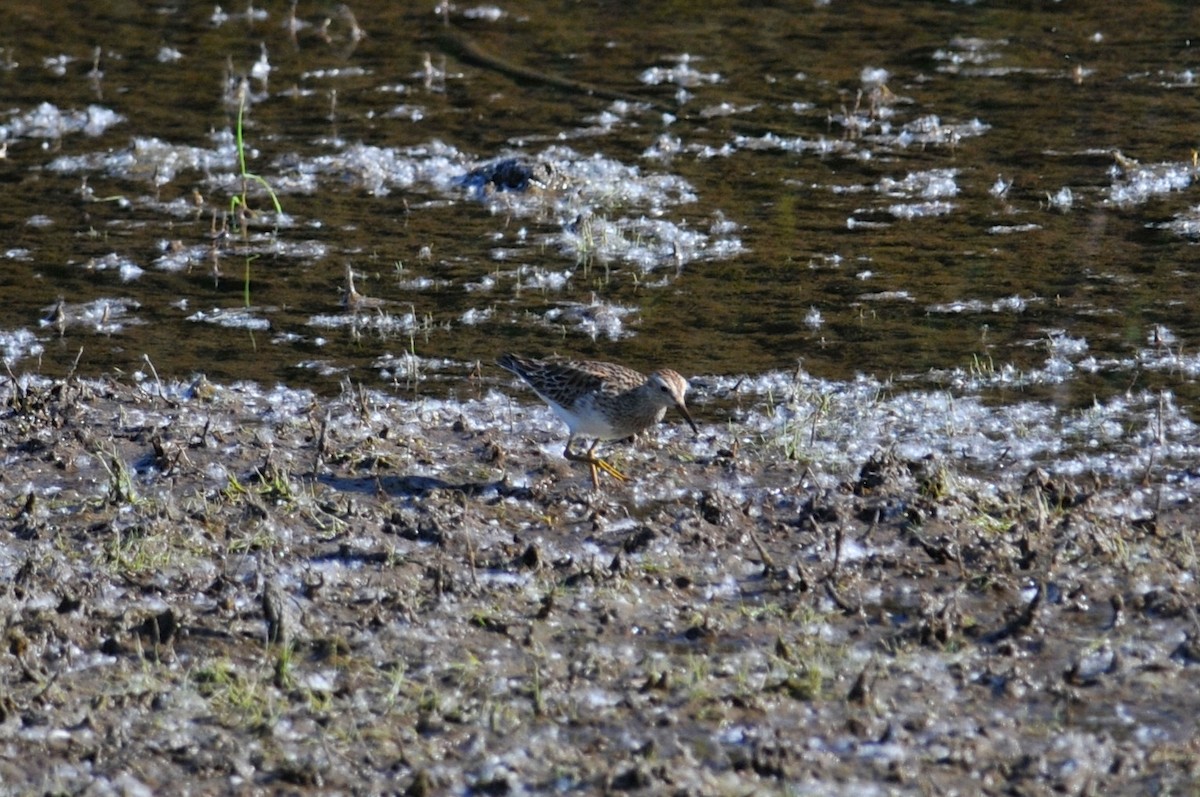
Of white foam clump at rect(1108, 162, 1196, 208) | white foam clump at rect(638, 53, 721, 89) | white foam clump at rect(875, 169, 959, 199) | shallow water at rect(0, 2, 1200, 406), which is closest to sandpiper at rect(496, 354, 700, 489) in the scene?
shallow water at rect(0, 2, 1200, 406)

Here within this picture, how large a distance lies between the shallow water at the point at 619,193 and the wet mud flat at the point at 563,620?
168 centimetres

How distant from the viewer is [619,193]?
13.5 metres

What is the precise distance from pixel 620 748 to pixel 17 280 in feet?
25.1

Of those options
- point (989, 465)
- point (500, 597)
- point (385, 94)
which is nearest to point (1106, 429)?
point (989, 465)

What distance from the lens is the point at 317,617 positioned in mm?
7031

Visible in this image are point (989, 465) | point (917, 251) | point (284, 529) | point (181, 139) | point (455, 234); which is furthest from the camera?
point (181, 139)

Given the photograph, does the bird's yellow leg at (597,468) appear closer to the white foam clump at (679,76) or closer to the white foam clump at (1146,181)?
the white foam clump at (1146,181)

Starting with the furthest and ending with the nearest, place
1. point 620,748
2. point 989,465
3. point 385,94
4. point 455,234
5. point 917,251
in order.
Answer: point 385,94 < point 455,234 < point 917,251 < point 989,465 < point 620,748

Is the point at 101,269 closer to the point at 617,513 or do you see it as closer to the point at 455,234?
the point at 455,234

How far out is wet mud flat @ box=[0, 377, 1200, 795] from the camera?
19.5 ft

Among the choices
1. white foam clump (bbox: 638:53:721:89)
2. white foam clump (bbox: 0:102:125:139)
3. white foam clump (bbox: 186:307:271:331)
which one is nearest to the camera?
white foam clump (bbox: 186:307:271:331)

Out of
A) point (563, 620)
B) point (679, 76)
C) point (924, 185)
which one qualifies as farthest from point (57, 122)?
point (563, 620)

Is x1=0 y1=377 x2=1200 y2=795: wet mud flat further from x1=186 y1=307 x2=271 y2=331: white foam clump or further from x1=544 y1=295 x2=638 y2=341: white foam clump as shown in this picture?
x1=186 y1=307 x2=271 y2=331: white foam clump

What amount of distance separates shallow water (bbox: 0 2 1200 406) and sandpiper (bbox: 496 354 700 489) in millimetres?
1402
